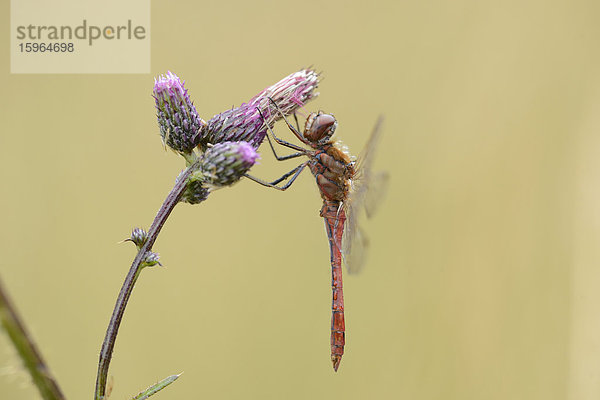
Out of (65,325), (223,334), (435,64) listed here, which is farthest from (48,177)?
(435,64)

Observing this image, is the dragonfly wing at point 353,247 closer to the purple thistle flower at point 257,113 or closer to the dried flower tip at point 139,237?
the purple thistle flower at point 257,113

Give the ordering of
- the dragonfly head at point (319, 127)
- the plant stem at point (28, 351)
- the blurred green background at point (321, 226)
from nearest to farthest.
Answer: the plant stem at point (28, 351) < the dragonfly head at point (319, 127) < the blurred green background at point (321, 226)

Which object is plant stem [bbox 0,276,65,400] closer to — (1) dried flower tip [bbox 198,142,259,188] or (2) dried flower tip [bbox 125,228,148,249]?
(2) dried flower tip [bbox 125,228,148,249]

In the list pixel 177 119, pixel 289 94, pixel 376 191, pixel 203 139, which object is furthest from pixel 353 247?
pixel 177 119

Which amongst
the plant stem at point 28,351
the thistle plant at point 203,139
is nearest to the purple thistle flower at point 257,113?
the thistle plant at point 203,139

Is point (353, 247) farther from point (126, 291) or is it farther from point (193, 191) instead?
point (126, 291)

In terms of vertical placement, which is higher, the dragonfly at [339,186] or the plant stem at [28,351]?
the dragonfly at [339,186]
